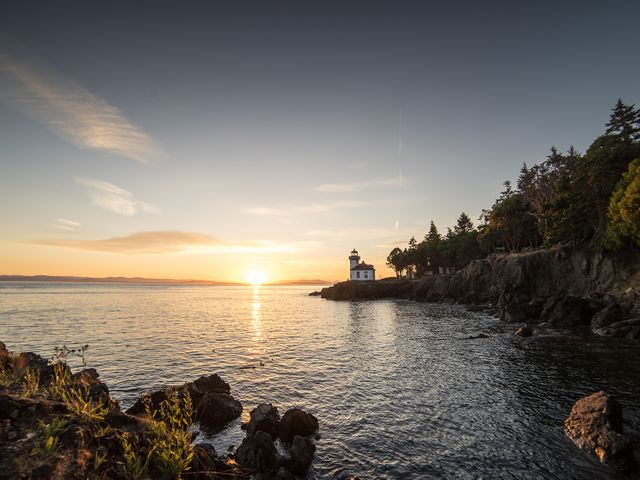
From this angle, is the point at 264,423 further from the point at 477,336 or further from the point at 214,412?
the point at 477,336

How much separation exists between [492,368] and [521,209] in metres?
75.3

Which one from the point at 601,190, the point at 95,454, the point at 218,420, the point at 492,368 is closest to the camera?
the point at 95,454

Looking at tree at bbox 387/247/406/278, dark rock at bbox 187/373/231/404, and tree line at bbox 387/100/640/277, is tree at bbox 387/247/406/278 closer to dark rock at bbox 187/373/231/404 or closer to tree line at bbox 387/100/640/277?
tree line at bbox 387/100/640/277

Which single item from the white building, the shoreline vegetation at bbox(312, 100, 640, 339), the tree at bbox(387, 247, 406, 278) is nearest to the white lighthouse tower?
the white building

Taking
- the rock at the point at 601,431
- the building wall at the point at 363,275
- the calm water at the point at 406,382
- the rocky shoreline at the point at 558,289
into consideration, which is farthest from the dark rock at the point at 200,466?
the building wall at the point at 363,275

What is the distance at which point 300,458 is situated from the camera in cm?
1294

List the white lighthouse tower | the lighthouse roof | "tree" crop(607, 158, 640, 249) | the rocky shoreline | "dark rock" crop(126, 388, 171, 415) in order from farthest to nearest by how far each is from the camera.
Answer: the white lighthouse tower < the lighthouse roof < "tree" crop(607, 158, 640, 249) < the rocky shoreline < "dark rock" crop(126, 388, 171, 415)

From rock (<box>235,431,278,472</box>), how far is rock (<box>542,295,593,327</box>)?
1863 inches

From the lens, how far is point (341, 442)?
15266 millimetres

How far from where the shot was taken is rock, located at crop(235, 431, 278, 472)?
12.3m

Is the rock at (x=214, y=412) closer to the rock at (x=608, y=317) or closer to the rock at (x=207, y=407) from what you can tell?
the rock at (x=207, y=407)

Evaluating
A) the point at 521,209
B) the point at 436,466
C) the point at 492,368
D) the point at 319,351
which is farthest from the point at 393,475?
the point at 521,209

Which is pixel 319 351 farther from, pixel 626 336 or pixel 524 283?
pixel 524 283

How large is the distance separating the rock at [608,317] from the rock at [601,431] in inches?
1240
